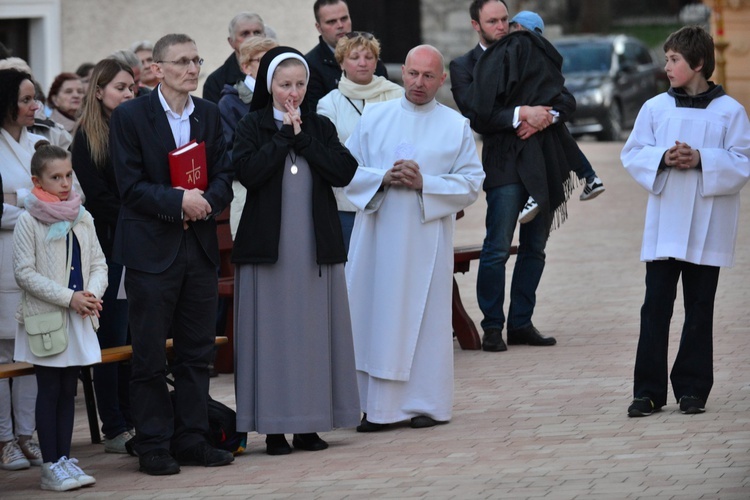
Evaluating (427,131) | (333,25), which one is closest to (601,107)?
(333,25)

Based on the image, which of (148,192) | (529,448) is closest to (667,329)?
(529,448)

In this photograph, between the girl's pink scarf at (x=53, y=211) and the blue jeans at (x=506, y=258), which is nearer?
the girl's pink scarf at (x=53, y=211)

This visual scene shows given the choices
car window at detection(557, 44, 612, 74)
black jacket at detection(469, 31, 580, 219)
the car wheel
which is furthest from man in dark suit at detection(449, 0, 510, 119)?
car window at detection(557, 44, 612, 74)

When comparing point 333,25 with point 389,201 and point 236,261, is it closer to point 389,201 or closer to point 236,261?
point 389,201

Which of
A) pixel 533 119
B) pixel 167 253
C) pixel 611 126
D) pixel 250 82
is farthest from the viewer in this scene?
pixel 611 126

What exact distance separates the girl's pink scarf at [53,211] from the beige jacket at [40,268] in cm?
3

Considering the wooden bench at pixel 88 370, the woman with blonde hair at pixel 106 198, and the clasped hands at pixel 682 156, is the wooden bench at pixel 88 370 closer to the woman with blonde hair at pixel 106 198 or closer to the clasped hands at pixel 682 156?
the woman with blonde hair at pixel 106 198

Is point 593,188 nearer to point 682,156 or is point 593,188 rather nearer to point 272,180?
point 682,156

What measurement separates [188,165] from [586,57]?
21.6m

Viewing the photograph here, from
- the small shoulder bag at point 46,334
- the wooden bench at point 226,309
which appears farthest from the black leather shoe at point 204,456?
the wooden bench at point 226,309

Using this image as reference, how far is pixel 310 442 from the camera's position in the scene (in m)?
7.46

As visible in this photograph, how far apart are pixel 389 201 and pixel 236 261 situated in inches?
43.1

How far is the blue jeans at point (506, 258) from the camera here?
1002 centimetres

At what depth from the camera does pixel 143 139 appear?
277 inches
